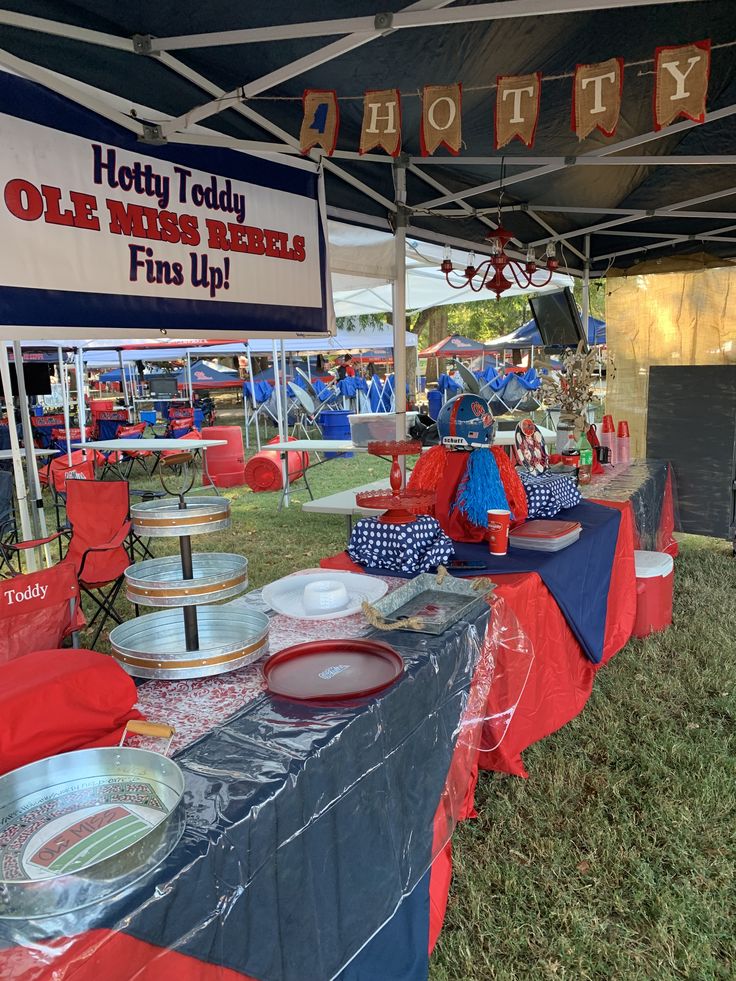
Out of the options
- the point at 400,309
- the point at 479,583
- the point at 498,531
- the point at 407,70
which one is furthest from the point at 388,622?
the point at 400,309

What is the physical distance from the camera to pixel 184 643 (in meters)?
1.32

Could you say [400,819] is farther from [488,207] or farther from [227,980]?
[488,207]

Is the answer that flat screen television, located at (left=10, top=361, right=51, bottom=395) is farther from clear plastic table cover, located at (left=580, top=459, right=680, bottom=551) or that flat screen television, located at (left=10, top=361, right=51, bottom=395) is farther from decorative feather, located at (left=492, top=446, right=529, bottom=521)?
decorative feather, located at (left=492, top=446, right=529, bottom=521)

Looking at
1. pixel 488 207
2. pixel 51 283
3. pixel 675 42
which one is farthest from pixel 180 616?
pixel 488 207

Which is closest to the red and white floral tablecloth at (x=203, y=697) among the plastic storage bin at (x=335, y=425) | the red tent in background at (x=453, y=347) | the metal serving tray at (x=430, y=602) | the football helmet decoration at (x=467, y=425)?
the metal serving tray at (x=430, y=602)

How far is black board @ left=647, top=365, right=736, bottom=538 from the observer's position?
14.6 feet

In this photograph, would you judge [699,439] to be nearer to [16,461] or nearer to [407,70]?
[407,70]

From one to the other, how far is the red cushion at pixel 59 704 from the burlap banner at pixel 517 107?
1802 millimetres

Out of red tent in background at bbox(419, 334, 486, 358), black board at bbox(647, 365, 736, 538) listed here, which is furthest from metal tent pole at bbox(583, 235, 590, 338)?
red tent in background at bbox(419, 334, 486, 358)

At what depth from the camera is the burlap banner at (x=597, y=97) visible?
71.8 inches

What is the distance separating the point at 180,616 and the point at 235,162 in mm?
1845

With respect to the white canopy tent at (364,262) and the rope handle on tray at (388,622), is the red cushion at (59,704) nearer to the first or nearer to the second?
the rope handle on tray at (388,622)

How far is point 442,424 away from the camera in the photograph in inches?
91.8

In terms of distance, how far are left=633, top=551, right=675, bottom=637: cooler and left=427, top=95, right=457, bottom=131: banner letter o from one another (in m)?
2.17
